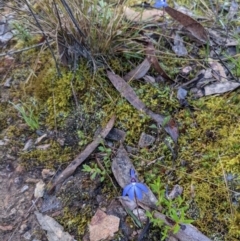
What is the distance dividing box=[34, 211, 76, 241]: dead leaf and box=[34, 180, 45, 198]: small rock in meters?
0.08

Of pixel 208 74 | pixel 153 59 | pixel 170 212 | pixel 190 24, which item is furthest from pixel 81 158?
pixel 190 24

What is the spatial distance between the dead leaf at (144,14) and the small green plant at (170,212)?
83 cm

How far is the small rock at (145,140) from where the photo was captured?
158 cm

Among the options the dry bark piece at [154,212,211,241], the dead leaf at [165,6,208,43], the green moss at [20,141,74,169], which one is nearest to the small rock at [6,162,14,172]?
the green moss at [20,141,74,169]

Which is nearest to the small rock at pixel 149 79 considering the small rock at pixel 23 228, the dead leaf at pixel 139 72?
the dead leaf at pixel 139 72

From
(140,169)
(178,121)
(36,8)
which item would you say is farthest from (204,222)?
(36,8)

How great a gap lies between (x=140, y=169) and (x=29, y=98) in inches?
23.4

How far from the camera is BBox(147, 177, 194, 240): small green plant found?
129 centimetres

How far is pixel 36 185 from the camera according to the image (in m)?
1.56

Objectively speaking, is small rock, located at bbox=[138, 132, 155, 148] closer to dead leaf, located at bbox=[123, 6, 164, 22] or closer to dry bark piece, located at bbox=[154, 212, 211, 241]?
dry bark piece, located at bbox=[154, 212, 211, 241]

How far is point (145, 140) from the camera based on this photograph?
1.59m

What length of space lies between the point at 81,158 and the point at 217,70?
0.67m

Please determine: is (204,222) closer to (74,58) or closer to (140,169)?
(140,169)

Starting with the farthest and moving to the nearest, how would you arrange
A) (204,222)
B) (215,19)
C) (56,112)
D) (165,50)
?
(215,19), (165,50), (56,112), (204,222)
